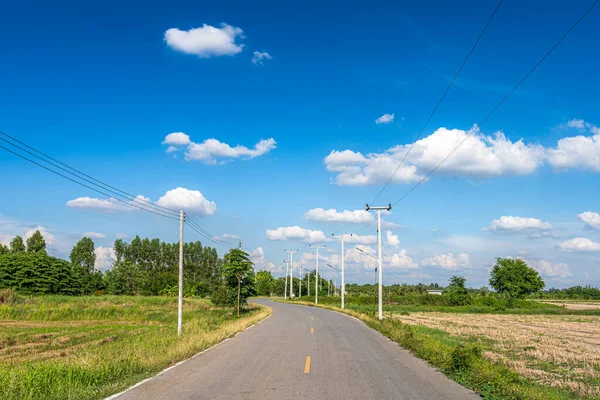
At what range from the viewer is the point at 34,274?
79938mm

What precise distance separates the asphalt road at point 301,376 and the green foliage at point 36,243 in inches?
3893

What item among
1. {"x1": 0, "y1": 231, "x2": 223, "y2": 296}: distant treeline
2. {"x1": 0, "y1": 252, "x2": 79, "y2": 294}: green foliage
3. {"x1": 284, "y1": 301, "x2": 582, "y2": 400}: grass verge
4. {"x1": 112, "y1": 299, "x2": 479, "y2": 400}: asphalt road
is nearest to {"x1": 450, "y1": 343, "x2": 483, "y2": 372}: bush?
{"x1": 284, "y1": 301, "x2": 582, "y2": 400}: grass verge

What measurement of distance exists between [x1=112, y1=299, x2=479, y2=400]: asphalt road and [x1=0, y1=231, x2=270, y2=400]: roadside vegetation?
1.15 metres

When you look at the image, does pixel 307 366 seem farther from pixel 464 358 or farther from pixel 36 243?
pixel 36 243

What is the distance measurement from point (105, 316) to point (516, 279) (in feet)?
310

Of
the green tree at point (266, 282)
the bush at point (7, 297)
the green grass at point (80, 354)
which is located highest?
the green grass at point (80, 354)

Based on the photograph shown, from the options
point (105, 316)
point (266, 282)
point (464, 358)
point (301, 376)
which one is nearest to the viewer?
point (301, 376)

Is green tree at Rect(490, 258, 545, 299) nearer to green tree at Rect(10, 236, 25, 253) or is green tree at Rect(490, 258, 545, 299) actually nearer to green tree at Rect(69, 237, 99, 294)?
green tree at Rect(69, 237, 99, 294)

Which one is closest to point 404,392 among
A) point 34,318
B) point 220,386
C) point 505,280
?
point 220,386

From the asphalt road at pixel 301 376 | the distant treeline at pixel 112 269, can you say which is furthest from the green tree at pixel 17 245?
the asphalt road at pixel 301 376

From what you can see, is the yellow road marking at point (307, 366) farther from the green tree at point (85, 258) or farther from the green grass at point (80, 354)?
the green tree at point (85, 258)

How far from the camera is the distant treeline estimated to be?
79812mm

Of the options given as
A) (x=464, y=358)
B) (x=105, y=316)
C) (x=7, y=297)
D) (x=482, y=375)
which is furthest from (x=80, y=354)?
(x=7, y=297)

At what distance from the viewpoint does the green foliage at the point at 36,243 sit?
9875 cm
